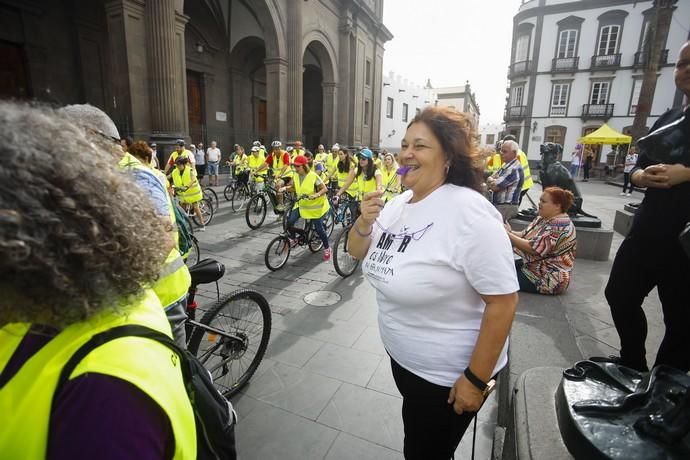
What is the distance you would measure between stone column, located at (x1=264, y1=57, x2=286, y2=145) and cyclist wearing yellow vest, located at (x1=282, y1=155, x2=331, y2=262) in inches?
422

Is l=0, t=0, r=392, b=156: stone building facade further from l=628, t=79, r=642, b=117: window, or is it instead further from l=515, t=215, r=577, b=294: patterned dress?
l=628, t=79, r=642, b=117: window

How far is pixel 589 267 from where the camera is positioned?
17.4ft

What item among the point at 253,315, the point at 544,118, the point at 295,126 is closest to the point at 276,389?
the point at 253,315

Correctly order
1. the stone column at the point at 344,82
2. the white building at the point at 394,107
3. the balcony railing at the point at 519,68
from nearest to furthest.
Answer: the stone column at the point at 344,82, the balcony railing at the point at 519,68, the white building at the point at 394,107

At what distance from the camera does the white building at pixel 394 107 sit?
36.3m

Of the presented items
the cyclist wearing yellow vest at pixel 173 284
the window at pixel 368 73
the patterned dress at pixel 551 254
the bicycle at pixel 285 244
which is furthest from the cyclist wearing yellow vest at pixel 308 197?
the window at pixel 368 73

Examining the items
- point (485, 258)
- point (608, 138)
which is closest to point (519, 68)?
point (608, 138)

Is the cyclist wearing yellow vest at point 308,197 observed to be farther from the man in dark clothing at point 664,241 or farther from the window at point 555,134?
the window at point 555,134

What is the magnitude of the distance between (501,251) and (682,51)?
1.63 meters

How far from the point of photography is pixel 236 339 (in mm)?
2824

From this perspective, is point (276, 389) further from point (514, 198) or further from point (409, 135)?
point (514, 198)

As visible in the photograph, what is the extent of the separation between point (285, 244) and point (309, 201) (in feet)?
2.79

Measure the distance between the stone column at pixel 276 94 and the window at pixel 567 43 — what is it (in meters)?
27.4

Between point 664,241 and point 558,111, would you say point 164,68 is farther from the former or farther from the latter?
point 558,111
